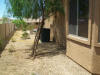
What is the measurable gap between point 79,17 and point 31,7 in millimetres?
3066

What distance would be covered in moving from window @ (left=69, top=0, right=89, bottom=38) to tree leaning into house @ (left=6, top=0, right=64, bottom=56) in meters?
1.63

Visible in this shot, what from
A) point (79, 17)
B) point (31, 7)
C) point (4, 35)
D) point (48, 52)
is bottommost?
point (48, 52)

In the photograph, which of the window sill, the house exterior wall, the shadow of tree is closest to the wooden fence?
the shadow of tree

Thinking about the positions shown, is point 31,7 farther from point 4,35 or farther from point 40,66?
point 4,35

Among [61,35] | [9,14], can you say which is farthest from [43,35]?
[9,14]

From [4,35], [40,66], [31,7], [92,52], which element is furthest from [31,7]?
[4,35]

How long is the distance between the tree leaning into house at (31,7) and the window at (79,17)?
5.34 feet

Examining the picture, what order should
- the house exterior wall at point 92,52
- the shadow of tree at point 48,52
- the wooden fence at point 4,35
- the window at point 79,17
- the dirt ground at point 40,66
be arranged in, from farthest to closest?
the wooden fence at point 4,35, the shadow of tree at point 48,52, the window at point 79,17, the dirt ground at point 40,66, the house exterior wall at point 92,52

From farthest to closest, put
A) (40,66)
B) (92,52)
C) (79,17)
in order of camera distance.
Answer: (40,66)
(79,17)
(92,52)

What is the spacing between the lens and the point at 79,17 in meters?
7.34

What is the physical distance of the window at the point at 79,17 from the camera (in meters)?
6.68

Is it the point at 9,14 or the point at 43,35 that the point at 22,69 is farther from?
the point at 43,35

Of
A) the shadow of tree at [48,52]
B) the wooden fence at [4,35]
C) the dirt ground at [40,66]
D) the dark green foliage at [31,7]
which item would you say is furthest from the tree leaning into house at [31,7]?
the wooden fence at [4,35]

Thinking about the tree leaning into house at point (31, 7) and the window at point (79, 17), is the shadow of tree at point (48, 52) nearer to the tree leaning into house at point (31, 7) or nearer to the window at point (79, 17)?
the window at point (79, 17)
